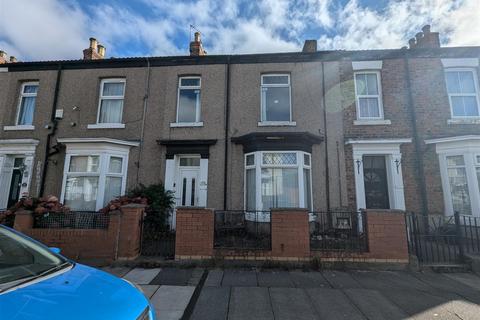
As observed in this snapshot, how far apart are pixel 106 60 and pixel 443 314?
1248cm

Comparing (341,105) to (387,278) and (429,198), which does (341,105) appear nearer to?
(429,198)

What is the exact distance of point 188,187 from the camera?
9.28m

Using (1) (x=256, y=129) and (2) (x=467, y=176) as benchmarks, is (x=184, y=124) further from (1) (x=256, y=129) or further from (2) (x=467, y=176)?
(2) (x=467, y=176)

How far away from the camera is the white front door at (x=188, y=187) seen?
360 inches

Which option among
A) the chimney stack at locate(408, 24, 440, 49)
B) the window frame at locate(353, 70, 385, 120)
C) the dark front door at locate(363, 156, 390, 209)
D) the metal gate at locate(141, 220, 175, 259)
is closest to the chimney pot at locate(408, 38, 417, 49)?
the chimney stack at locate(408, 24, 440, 49)

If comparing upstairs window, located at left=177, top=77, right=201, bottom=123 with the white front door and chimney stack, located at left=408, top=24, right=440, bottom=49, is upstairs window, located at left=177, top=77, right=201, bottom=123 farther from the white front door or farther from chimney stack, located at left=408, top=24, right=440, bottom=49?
chimney stack, located at left=408, top=24, right=440, bottom=49

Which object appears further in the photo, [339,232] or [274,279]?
[339,232]

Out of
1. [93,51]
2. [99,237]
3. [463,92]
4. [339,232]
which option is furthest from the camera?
[93,51]

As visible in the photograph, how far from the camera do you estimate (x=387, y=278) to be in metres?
5.14

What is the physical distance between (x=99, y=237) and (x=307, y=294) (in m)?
4.76

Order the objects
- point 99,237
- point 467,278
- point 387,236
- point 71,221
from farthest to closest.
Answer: point 71,221 < point 99,237 < point 387,236 < point 467,278

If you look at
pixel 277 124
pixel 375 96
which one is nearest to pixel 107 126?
pixel 277 124

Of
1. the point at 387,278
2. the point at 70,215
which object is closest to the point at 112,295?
the point at 70,215

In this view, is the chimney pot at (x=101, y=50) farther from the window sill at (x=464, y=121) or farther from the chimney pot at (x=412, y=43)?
the window sill at (x=464, y=121)
